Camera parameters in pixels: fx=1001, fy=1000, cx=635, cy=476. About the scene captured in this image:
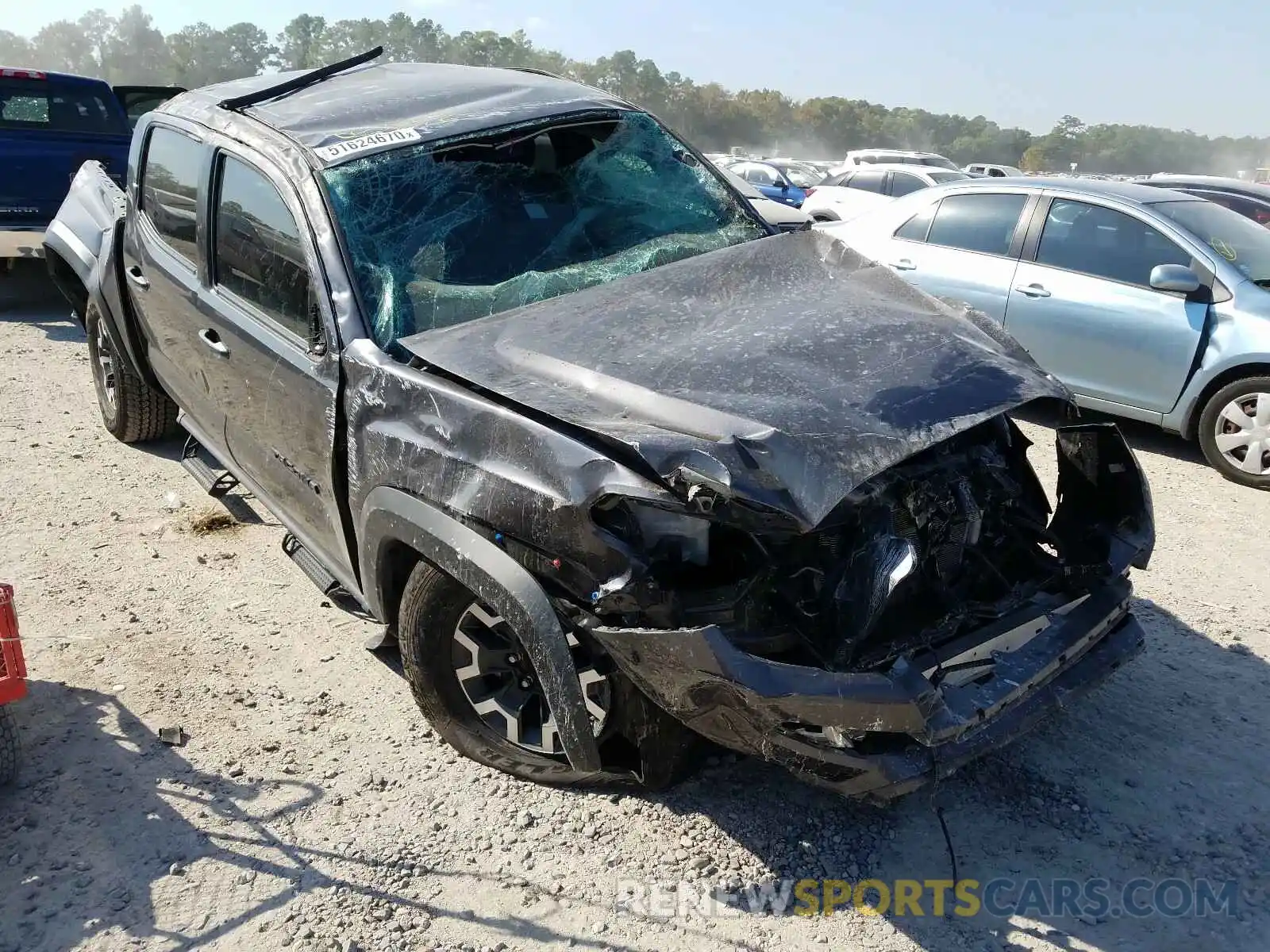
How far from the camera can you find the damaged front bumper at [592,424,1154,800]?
7.30 feet

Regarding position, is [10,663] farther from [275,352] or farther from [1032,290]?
[1032,290]

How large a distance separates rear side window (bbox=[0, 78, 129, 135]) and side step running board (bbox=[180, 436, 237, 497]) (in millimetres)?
6053

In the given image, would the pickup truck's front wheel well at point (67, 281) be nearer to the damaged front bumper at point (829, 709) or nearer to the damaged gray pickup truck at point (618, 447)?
the damaged gray pickup truck at point (618, 447)

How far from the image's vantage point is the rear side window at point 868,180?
50.7 feet

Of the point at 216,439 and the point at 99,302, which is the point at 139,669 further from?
the point at 99,302

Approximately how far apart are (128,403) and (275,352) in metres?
2.67

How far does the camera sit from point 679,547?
8.24 ft

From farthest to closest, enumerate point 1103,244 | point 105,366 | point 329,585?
point 1103,244
point 105,366
point 329,585

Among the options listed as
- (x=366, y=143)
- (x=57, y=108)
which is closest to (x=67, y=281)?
(x=366, y=143)

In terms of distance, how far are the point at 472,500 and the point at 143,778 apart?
1.44 m

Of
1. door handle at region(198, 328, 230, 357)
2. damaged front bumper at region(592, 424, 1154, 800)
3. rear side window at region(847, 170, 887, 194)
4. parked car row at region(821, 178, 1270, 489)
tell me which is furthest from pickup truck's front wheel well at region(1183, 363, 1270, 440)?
rear side window at region(847, 170, 887, 194)

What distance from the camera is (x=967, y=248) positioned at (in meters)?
6.58

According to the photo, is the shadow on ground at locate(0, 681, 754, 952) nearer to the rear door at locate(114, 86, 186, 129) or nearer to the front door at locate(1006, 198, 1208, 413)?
the front door at locate(1006, 198, 1208, 413)

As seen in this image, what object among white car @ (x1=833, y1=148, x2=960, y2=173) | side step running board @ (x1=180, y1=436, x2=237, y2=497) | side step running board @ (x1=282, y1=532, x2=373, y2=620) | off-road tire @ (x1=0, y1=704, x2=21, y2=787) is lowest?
off-road tire @ (x1=0, y1=704, x2=21, y2=787)
